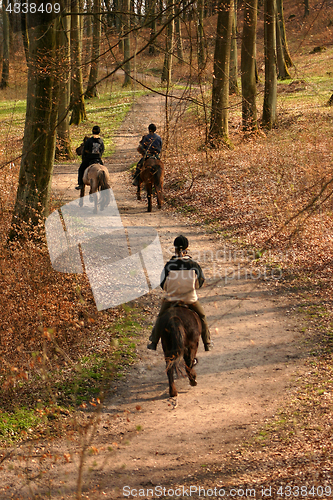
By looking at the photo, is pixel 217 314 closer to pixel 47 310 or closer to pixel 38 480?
pixel 47 310

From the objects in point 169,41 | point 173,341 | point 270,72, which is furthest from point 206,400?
point 270,72

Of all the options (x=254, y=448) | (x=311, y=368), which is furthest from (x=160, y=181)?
(x=254, y=448)

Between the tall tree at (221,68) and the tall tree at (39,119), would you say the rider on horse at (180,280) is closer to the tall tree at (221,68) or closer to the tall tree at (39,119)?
the tall tree at (39,119)

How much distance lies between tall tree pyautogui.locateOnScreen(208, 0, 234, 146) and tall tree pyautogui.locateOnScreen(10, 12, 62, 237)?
8507 mm

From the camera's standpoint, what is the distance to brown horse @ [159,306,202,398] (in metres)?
6.89

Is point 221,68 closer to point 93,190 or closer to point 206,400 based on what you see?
point 93,190

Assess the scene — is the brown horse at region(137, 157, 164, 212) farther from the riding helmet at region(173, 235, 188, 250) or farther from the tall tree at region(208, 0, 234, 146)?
the riding helmet at region(173, 235, 188, 250)

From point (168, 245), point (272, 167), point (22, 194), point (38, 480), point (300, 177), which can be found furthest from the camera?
point (272, 167)

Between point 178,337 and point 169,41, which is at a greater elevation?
point 169,41

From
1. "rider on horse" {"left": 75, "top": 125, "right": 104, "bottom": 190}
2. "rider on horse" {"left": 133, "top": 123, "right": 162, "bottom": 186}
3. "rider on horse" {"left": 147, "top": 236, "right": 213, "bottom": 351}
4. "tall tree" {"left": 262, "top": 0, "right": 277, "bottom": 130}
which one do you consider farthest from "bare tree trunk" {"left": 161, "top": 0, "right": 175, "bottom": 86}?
"tall tree" {"left": 262, "top": 0, "right": 277, "bottom": 130}

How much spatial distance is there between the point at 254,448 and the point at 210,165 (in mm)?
14454

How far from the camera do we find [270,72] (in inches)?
869

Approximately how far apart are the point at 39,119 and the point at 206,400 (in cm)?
679

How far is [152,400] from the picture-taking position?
7469 mm
